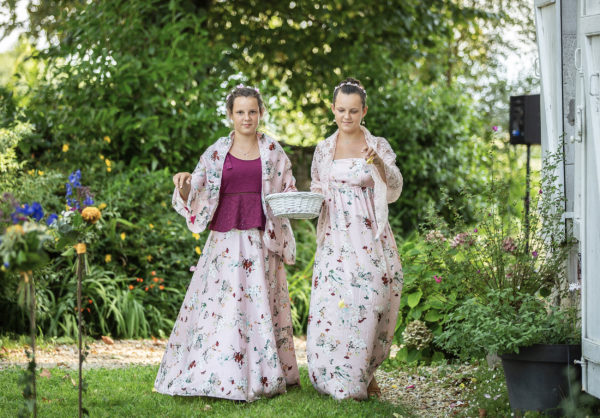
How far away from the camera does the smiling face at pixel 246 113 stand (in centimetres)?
443

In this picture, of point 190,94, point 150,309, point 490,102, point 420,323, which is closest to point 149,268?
point 150,309

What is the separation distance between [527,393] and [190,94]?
550 centimetres

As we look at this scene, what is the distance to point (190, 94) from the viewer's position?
8.15 metres

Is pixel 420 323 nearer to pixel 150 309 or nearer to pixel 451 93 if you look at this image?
pixel 150 309

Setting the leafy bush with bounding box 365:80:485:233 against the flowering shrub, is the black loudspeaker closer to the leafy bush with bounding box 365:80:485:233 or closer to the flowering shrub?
the leafy bush with bounding box 365:80:485:233

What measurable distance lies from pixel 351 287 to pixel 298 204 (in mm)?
598

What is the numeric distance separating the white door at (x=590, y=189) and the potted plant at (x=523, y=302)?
7.0 inches

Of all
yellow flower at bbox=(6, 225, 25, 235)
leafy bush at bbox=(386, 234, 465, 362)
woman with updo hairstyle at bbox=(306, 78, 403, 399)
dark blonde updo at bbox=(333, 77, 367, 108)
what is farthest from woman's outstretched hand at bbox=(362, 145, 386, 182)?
yellow flower at bbox=(6, 225, 25, 235)

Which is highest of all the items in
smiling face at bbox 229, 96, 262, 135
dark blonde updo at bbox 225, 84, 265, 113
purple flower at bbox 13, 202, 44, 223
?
dark blonde updo at bbox 225, 84, 265, 113

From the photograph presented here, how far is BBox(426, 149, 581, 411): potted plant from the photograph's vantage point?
3588 mm

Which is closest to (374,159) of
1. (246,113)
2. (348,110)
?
(348,110)

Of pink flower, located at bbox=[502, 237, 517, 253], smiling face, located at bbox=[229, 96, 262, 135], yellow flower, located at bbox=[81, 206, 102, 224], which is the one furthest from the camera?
pink flower, located at bbox=[502, 237, 517, 253]

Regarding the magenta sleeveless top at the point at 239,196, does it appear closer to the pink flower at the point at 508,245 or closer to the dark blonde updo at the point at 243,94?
the dark blonde updo at the point at 243,94

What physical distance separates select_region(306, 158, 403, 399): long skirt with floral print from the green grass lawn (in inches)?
7.0
